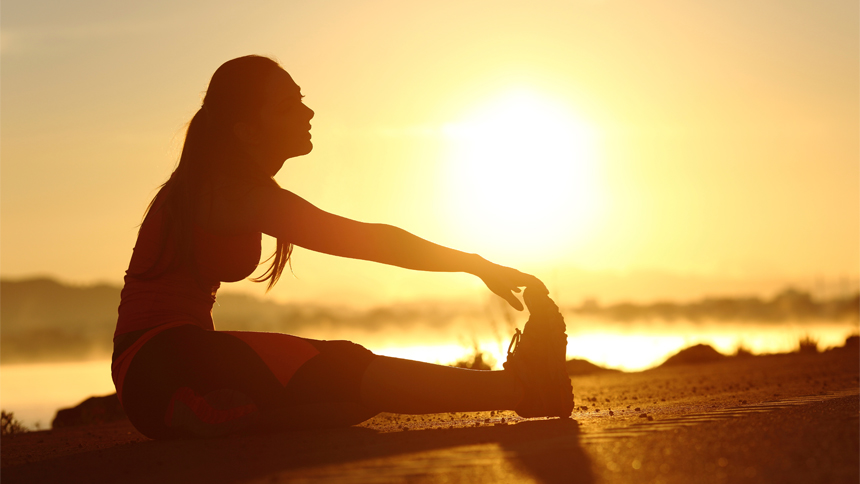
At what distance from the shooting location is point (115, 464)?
2.98 meters

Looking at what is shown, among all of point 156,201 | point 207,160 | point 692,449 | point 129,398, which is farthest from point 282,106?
point 692,449

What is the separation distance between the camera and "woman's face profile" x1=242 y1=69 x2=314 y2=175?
3.62 meters

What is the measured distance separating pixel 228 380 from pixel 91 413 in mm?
5537

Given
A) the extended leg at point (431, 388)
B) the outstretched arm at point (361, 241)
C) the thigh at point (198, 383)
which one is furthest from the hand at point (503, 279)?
the thigh at point (198, 383)

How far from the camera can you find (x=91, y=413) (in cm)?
798

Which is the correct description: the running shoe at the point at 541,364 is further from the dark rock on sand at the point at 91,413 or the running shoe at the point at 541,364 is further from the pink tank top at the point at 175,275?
the dark rock on sand at the point at 91,413

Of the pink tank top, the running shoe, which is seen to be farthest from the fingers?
the pink tank top

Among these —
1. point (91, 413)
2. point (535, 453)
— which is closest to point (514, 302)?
point (535, 453)

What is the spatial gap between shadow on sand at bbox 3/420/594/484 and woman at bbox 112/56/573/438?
0.39ft

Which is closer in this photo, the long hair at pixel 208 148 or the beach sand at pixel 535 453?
the beach sand at pixel 535 453

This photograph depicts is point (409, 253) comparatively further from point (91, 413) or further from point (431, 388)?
point (91, 413)

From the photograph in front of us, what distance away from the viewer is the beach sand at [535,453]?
86.4 inches

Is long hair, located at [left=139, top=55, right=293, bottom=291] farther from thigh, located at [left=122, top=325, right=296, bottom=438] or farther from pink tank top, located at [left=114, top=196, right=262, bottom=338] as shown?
thigh, located at [left=122, top=325, right=296, bottom=438]

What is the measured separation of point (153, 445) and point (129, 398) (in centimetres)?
22
